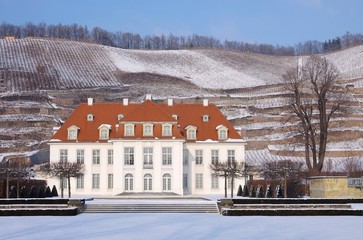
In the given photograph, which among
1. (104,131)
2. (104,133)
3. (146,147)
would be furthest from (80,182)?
(146,147)

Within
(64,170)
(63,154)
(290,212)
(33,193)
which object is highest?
(63,154)

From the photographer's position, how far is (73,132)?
56531 millimetres

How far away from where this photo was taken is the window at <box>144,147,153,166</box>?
177ft

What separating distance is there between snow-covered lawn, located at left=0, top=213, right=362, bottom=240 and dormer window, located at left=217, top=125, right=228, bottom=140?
2832cm

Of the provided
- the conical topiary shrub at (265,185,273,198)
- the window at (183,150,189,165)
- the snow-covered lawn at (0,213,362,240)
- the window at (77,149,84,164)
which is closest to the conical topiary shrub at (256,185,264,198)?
the conical topiary shrub at (265,185,273,198)

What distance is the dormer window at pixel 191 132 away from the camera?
5675 cm

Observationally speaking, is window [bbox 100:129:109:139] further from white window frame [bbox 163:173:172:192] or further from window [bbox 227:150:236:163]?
window [bbox 227:150:236:163]

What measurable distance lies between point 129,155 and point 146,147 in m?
1.52

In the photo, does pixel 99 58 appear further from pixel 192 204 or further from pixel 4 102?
pixel 192 204

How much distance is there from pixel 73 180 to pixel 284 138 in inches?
1858

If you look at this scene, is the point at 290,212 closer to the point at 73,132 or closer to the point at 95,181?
the point at 95,181

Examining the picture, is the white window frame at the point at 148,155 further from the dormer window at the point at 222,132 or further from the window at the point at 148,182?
the dormer window at the point at 222,132

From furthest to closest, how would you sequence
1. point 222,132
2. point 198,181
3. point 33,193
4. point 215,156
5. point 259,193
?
point 222,132 → point 215,156 → point 198,181 → point 259,193 → point 33,193

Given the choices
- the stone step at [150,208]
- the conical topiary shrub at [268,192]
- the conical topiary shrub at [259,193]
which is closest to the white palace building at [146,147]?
the conical topiary shrub at [259,193]
